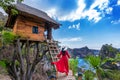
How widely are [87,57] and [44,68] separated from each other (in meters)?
6.71

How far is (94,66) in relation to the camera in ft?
39.3

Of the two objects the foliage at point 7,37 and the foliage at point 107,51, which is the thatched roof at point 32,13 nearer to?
the foliage at point 7,37

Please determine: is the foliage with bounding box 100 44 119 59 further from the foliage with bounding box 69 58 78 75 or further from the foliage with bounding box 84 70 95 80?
the foliage with bounding box 84 70 95 80

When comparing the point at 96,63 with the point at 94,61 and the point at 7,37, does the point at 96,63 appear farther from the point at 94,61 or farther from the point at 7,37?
the point at 7,37

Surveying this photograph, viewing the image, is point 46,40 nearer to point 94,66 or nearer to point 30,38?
point 30,38

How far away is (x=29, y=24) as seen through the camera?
42.5 feet

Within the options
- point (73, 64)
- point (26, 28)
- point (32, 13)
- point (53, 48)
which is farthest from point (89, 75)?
point (32, 13)

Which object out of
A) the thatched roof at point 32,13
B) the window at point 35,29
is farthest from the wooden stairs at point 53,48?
the window at point 35,29

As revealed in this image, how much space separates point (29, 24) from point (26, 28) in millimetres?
482

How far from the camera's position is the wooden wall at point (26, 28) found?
39.3 ft

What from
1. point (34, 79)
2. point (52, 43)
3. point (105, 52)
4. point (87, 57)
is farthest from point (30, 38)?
point (105, 52)

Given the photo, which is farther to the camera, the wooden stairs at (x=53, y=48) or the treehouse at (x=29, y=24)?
the wooden stairs at (x=53, y=48)

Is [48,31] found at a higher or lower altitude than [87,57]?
higher

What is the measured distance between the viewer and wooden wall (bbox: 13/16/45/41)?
472 inches
